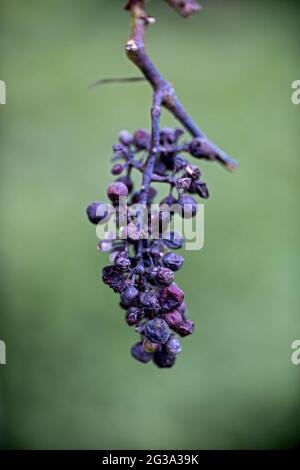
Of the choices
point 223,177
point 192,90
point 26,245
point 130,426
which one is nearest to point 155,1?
point 192,90

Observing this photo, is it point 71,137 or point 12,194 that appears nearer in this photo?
point 12,194

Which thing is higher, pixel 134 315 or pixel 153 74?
pixel 153 74

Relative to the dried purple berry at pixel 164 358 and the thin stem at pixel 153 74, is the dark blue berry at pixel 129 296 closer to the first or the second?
the dried purple berry at pixel 164 358

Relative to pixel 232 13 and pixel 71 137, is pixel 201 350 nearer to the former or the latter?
pixel 71 137

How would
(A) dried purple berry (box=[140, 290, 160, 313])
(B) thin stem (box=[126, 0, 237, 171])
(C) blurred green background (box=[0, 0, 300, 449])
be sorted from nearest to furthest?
(A) dried purple berry (box=[140, 290, 160, 313]) < (B) thin stem (box=[126, 0, 237, 171]) < (C) blurred green background (box=[0, 0, 300, 449])

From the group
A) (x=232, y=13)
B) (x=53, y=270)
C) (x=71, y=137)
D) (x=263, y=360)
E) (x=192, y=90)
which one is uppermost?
(x=232, y=13)

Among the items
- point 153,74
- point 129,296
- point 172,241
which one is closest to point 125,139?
point 153,74

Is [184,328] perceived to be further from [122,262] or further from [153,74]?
[153,74]

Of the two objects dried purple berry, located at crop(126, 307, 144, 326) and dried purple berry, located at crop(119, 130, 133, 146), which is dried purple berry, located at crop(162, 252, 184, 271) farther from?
dried purple berry, located at crop(119, 130, 133, 146)

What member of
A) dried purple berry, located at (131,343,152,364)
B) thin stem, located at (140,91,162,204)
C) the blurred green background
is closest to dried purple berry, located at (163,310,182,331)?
dried purple berry, located at (131,343,152,364)
